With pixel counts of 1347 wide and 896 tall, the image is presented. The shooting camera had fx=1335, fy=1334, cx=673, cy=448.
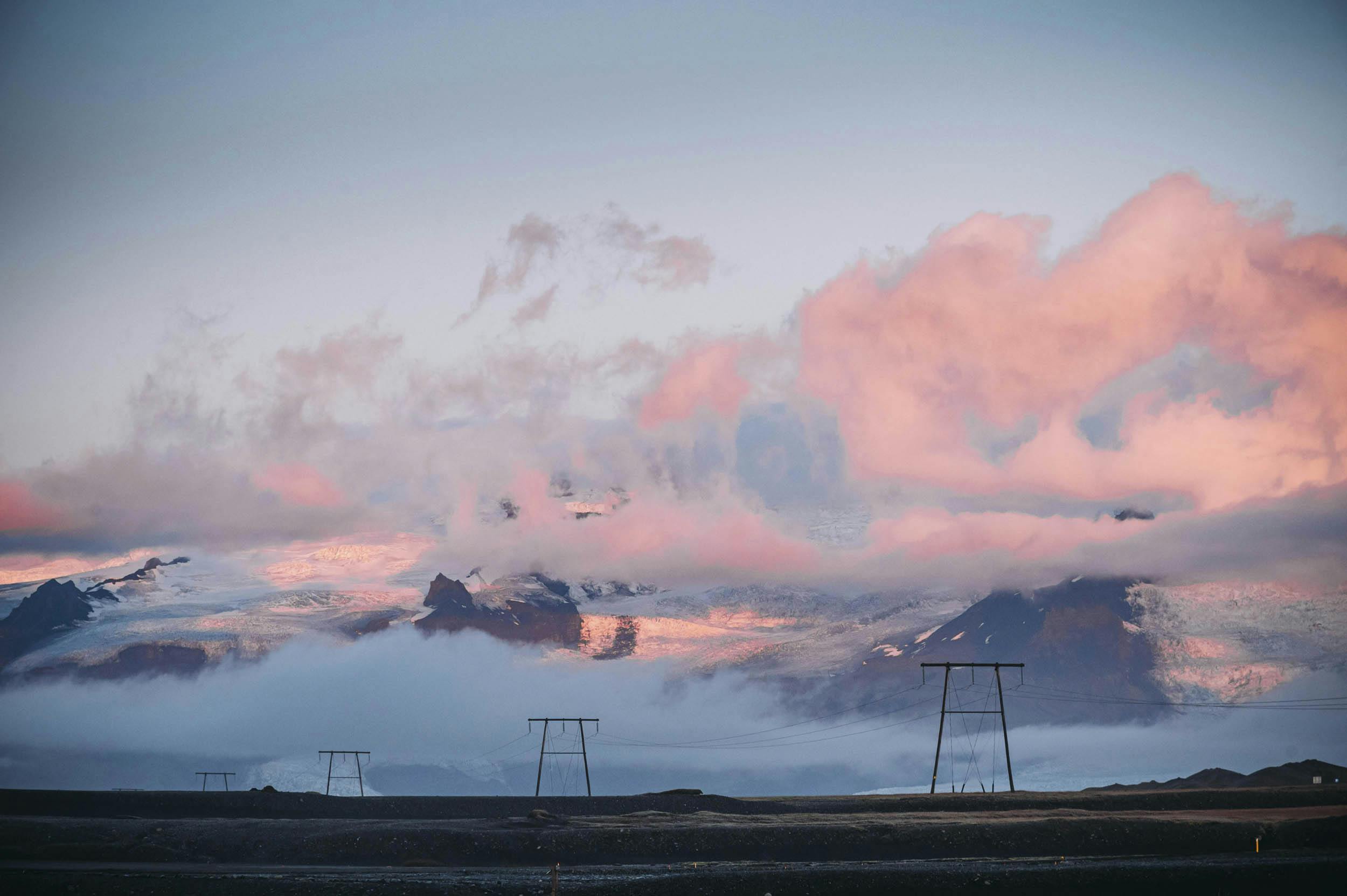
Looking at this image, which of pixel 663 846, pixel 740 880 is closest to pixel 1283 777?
pixel 663 846

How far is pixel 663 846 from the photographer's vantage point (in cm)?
6988

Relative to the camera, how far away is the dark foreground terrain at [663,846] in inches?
2218

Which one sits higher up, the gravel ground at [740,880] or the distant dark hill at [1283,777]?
the gravel ground at [740,880]

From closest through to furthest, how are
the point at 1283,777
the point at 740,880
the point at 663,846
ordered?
the point at 740,880 → the point at 663,846 → the point at 1283,777

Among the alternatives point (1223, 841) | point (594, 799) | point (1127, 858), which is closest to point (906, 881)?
point (1127, 858)

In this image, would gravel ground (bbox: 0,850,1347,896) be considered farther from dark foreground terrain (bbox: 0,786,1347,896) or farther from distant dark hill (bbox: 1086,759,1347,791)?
distant dark hill (bbox: 1086,759,1347,791)

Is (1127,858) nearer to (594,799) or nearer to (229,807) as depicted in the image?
(594,799)

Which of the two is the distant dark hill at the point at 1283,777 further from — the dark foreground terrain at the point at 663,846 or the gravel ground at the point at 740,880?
the gravel ground at the point at 740,880

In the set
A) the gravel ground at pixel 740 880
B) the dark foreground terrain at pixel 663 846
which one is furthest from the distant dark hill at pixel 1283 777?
the gravel ground at pixel 740 880

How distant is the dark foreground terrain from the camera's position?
5634cm

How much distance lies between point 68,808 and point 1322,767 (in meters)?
132

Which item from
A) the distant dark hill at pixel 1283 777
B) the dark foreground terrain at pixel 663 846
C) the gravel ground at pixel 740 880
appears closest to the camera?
the gravel ground at pixel 740 880

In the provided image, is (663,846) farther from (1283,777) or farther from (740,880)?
(1283,777)

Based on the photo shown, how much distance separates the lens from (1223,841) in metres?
71.0
